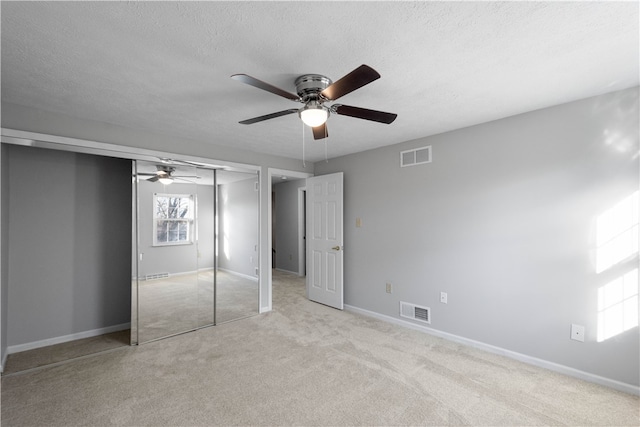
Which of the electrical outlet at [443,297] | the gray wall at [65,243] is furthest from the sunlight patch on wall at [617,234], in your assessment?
the gray wall at [65,243]

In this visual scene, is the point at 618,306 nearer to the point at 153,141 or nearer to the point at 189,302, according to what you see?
the point at 189,302

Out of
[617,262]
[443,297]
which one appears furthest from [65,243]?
[617,262]

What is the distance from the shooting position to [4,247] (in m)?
2.91

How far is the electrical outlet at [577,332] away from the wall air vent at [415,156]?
85.0 inches

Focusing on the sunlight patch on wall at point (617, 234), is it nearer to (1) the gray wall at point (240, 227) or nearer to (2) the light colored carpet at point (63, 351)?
(1) the gray wall at point (240, 227)

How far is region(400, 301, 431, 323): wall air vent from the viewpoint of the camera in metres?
3.57

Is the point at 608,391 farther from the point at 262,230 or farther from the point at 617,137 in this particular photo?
the point at 262,230

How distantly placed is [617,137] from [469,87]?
133 centimetres

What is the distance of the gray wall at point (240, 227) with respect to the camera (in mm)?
4086

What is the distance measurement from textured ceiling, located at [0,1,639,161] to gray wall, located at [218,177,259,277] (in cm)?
152

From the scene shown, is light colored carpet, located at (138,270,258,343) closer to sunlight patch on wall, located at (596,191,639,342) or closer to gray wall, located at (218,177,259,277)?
gray wall, located at (218,177,259,277)

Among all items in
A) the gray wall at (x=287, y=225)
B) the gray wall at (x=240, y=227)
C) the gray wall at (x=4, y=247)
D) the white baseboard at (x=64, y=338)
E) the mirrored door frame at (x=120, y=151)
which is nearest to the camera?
the mirrored door frame at (x=120, y=151)

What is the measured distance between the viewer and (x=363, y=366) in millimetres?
2709

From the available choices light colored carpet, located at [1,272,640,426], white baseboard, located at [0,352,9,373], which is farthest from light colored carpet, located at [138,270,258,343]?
white baseboard, located at [0,352,9,373]
